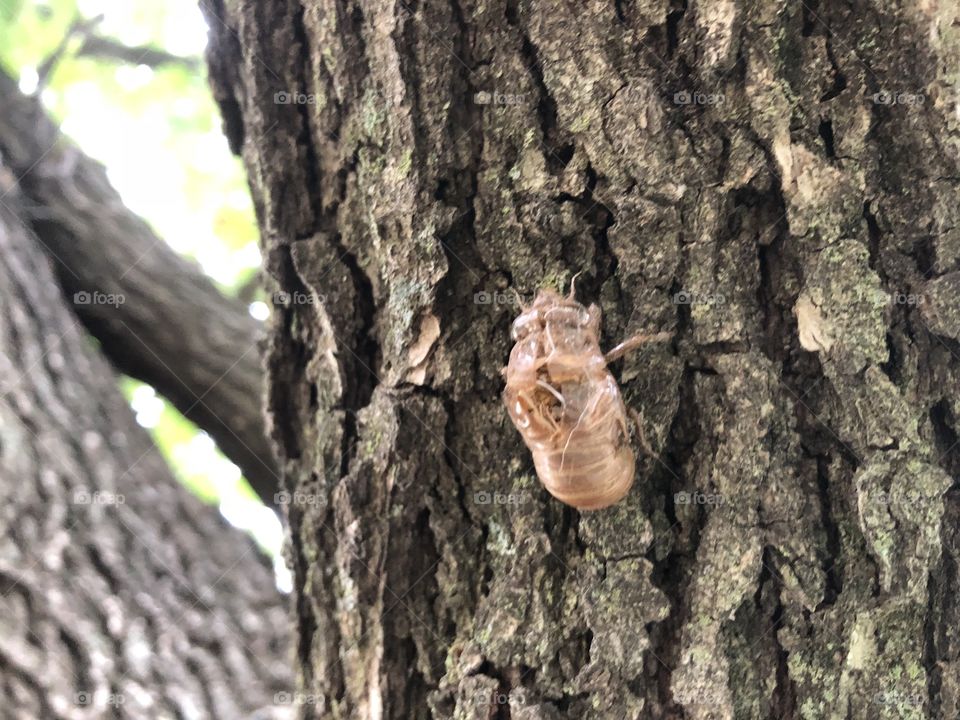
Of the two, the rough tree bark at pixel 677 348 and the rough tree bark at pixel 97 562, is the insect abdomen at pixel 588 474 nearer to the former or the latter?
the rough tree bark at pixel 677 348

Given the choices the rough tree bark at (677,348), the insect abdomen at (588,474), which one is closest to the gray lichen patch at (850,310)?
the rough tree bark at (677,348)

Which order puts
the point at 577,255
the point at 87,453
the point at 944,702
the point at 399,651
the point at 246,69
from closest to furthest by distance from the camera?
the point at 944,702 → the point at 577,255 → the point at 399,651 → the point at 246,69 → the point at 87,453

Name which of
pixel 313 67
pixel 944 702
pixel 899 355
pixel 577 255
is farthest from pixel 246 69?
pixel 944 702

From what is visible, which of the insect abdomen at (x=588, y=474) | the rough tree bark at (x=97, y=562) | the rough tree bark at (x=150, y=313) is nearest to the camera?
the insect abdomen at (x=588, y=474)

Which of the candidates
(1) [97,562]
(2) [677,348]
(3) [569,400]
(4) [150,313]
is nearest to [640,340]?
(2) [677,348]

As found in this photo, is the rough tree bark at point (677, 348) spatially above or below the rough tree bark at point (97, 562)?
above

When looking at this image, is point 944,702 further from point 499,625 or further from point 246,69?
point 246,69

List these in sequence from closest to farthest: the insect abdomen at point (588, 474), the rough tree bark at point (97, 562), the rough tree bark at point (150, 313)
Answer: the insect abdomen at point (588, 474)
the rough tree bark at point (97, 562)
the rough tree bark at point (150, 313)
